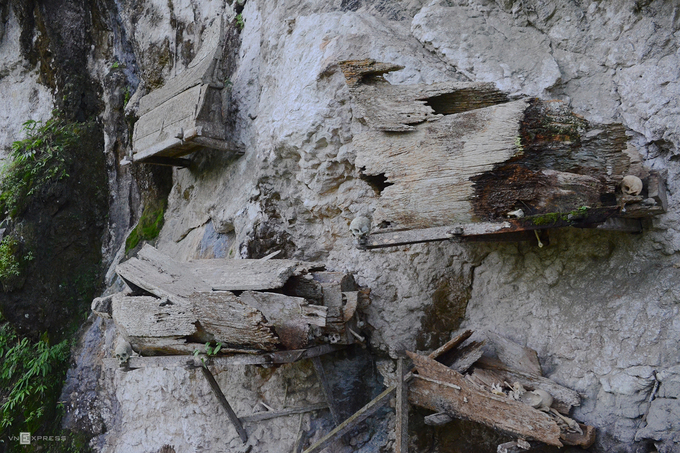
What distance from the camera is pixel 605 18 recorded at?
399cm

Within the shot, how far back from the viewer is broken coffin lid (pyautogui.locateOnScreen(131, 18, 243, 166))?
Result: 5672mm

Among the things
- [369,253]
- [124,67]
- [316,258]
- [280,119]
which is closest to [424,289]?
[369,253]

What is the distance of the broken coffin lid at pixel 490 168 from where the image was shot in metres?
3.10

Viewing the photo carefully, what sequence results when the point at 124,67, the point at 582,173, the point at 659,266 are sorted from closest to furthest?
the point at 582,173 → the point at 659,266 → the point at 124,67

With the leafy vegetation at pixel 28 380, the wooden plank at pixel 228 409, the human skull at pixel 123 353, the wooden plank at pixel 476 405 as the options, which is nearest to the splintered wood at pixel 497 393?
the wooden plank at pixel 476 405

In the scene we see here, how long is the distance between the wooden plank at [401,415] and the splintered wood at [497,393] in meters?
0.10

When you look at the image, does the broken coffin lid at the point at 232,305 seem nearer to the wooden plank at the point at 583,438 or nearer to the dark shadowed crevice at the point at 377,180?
the dark shadowed crevice at the point at 377,180

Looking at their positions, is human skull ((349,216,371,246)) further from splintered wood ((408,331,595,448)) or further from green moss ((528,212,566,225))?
green moss ((528,212,566,225))

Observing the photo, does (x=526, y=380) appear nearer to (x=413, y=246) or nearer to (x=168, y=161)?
(x=413, y=246)

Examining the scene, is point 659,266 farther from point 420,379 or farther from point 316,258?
point 316,258

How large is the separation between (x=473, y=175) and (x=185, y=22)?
5678 mm

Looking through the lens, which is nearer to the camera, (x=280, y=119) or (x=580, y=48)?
(x=580, y=48)

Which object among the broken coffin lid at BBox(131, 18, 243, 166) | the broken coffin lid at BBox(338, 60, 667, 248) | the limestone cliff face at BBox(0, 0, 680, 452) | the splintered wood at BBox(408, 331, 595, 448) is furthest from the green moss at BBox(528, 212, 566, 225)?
the broken coffin lid at BBox(131, 18, 243, 166)

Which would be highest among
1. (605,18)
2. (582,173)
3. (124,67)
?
(124,67)
